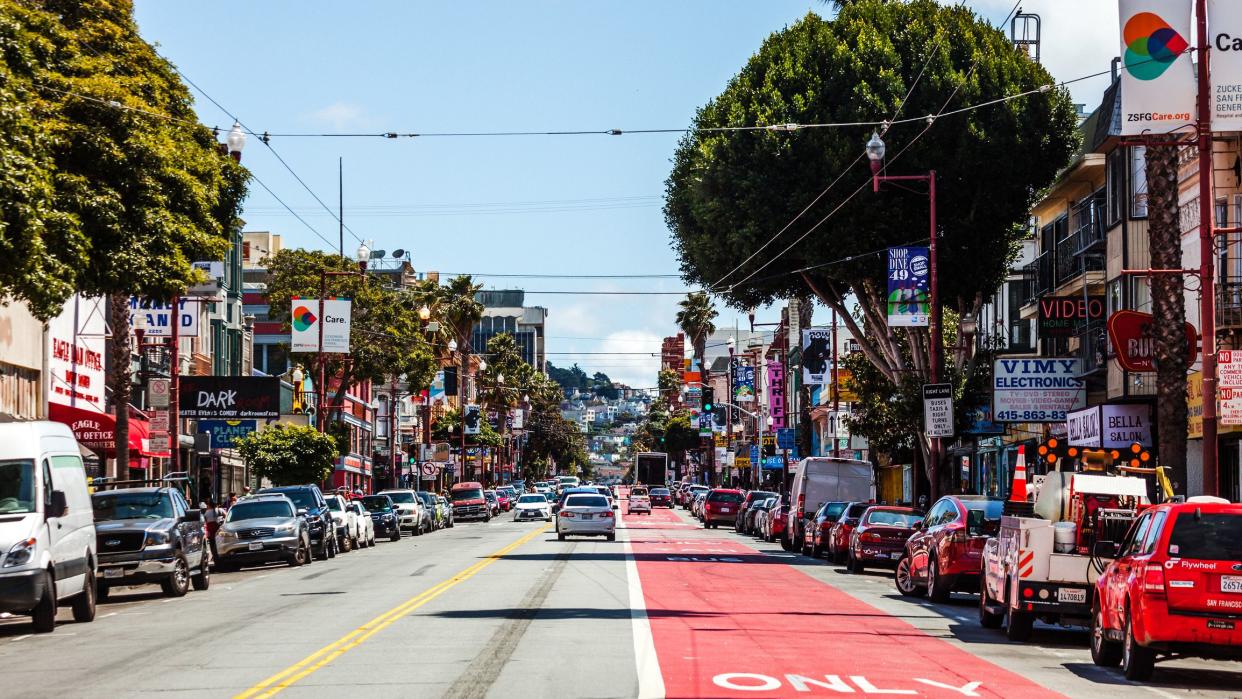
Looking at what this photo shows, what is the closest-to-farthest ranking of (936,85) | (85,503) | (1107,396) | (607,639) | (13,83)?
(607,639) < (13,83) < (85,503) < (1107,396) < (936,85)

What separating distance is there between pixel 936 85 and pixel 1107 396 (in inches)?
378

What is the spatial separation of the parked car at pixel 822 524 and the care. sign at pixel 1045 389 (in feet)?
16.5

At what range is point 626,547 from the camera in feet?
150

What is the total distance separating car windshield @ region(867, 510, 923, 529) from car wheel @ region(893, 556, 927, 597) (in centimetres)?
596

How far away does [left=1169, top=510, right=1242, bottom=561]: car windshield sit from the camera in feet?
48.9

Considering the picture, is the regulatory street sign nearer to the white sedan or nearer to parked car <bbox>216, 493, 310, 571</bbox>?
parked car <bbox>216, 493, 310, 571</bbox>

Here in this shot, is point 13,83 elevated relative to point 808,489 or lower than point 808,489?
elevated

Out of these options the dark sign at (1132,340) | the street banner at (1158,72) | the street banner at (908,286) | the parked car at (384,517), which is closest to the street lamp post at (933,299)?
the street banner at (908,286)

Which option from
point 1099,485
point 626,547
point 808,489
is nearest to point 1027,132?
point 808,489

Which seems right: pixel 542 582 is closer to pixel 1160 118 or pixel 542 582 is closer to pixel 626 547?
pixel 1160 118

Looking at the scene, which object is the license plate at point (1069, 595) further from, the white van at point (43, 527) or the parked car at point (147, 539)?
the parked car at point (147, 539)

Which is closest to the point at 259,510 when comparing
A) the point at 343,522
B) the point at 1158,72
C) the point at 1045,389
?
the point at 343,522

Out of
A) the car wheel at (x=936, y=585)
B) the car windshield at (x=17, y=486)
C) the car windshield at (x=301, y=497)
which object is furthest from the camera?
the car windshield at (x=301, y=497)

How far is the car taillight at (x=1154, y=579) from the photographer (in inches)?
584
